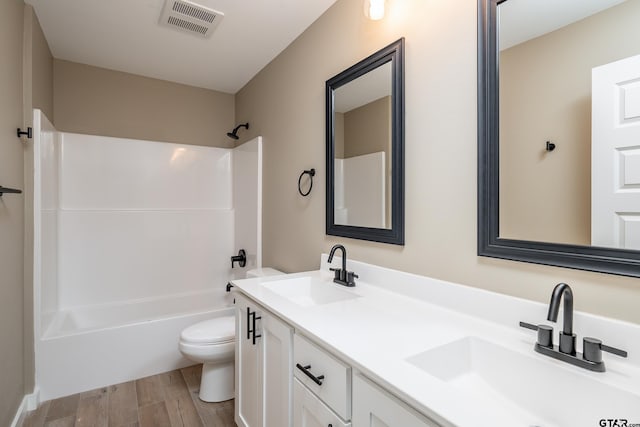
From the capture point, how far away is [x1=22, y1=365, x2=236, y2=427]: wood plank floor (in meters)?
1.88

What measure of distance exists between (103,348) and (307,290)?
1.65m

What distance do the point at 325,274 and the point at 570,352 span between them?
4.00ft

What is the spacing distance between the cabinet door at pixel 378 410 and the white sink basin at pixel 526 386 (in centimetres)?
13

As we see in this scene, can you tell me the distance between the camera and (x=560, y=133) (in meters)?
0.96

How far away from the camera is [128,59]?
106 inches

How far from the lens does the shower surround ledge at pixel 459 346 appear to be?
70 centimetres

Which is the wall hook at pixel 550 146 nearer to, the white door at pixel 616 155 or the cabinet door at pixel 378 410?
the white door at pixel 616 155

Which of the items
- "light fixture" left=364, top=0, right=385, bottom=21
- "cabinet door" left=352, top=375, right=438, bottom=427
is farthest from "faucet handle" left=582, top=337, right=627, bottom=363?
"light fixture" left=364, top=0, right=385, bottom=21

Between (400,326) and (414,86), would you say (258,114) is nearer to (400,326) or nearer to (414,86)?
(414,86)

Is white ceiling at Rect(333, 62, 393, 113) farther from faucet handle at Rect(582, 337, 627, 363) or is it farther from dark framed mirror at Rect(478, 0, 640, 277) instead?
faucet handle at Rect(582, 337, 627, 363)

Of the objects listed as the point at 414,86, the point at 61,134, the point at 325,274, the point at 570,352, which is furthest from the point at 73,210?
the point at 570,352

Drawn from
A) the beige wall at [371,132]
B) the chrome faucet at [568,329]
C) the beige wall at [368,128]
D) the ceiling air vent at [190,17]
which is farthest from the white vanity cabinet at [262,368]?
the ceiling air vent at [190,17]

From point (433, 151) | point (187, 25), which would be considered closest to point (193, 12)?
point (187, 25)

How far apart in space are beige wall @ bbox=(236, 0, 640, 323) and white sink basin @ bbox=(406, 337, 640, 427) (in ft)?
Answer: 0.74
